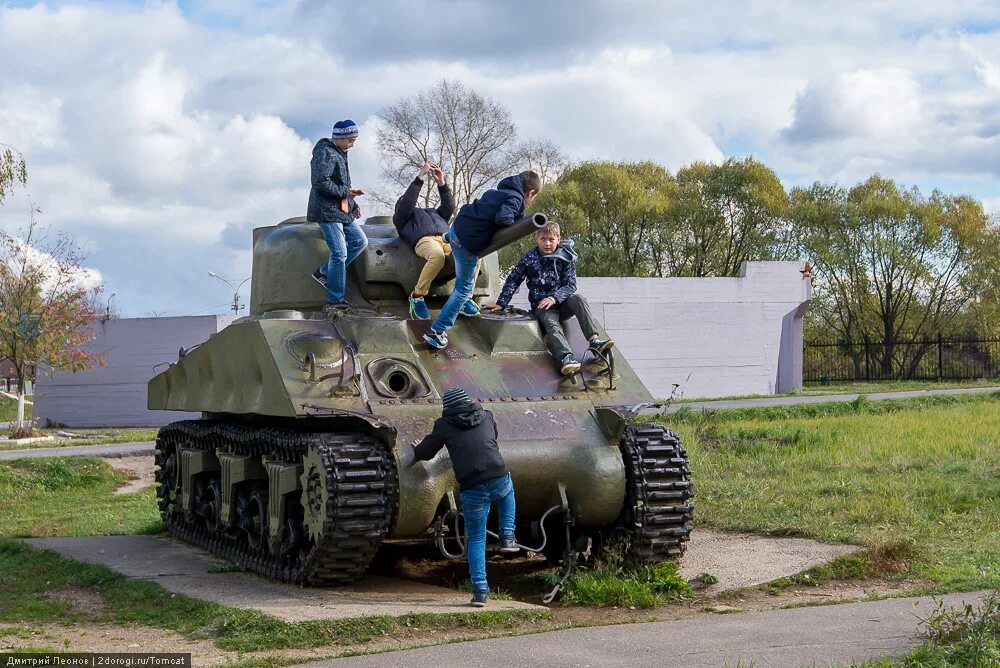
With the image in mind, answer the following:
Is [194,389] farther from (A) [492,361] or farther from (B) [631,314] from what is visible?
(B) [631,314]

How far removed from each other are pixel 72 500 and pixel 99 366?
46.0ft

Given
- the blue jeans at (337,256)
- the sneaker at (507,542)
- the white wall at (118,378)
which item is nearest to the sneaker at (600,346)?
the sneaker at (507,542)

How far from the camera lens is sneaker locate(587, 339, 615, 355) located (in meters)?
10.6

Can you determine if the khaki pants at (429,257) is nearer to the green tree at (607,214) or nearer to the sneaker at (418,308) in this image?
the sneaker at (418,308)

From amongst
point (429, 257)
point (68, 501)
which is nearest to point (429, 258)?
point (429, 257)

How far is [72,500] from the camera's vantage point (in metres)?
18.2

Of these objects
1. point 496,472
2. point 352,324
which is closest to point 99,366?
point 352,324

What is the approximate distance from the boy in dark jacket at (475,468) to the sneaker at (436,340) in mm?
1480

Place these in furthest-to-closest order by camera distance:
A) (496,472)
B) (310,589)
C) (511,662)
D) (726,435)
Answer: (726,435) → (310,589) → (496,472) → (511,662)

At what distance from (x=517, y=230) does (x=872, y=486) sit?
18.9 ft

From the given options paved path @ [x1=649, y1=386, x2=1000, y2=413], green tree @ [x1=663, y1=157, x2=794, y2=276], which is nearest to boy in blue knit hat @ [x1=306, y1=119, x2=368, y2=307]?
paved path @ [x1=649, y1=386, x2=1000, y2=413]

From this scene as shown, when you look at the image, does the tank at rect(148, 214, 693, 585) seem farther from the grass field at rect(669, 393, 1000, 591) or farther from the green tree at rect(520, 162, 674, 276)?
the green tree at rect(520, 162, 674, 276)

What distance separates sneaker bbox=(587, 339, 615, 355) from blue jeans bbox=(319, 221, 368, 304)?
2.18m

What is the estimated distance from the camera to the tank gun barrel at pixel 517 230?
9828 millimetres
